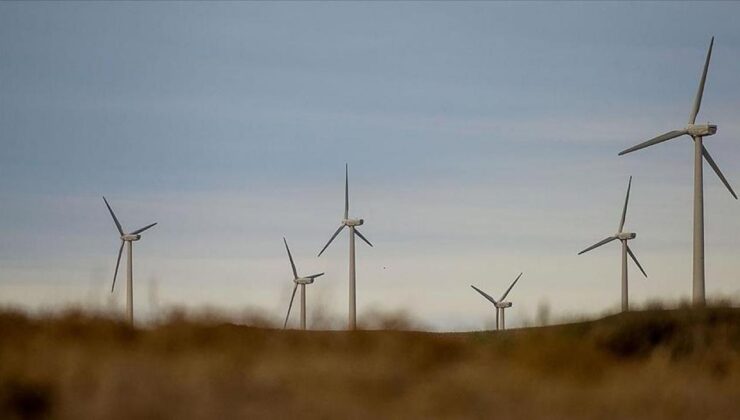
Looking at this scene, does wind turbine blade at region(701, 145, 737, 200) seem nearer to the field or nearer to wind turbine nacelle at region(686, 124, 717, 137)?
wind turbine nacelle at region(686, 124, 717, 137)

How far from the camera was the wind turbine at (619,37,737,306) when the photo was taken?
4919 centimetres

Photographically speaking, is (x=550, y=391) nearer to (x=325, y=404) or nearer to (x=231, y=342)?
(x=325, y=404)

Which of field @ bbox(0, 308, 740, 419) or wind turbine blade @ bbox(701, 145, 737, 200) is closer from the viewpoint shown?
field @ bbox(0, 308, 740, 419)

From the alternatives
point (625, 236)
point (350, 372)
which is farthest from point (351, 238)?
point (350, 372)

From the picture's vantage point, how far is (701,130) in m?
56.4

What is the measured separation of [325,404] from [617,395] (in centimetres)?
668

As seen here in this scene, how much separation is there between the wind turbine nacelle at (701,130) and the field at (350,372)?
89.6ft

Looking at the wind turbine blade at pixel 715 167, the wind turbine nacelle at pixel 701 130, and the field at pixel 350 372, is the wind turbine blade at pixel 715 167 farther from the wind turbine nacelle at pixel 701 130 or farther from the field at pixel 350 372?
the field at pixel 350 372

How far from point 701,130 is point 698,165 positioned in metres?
3.96

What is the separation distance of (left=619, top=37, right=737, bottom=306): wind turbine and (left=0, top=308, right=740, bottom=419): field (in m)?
18.9

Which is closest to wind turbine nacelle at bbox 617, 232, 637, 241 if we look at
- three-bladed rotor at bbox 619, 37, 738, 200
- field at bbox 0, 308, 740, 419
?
three-bladed rotor at bbox 619, 37, 738, 200

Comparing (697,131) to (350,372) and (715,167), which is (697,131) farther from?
(350,372)

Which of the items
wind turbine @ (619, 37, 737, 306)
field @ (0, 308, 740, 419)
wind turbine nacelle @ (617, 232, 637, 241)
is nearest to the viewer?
field @ (0, 308, 740, 419)

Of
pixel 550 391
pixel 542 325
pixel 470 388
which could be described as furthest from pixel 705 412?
pixel 542 325
